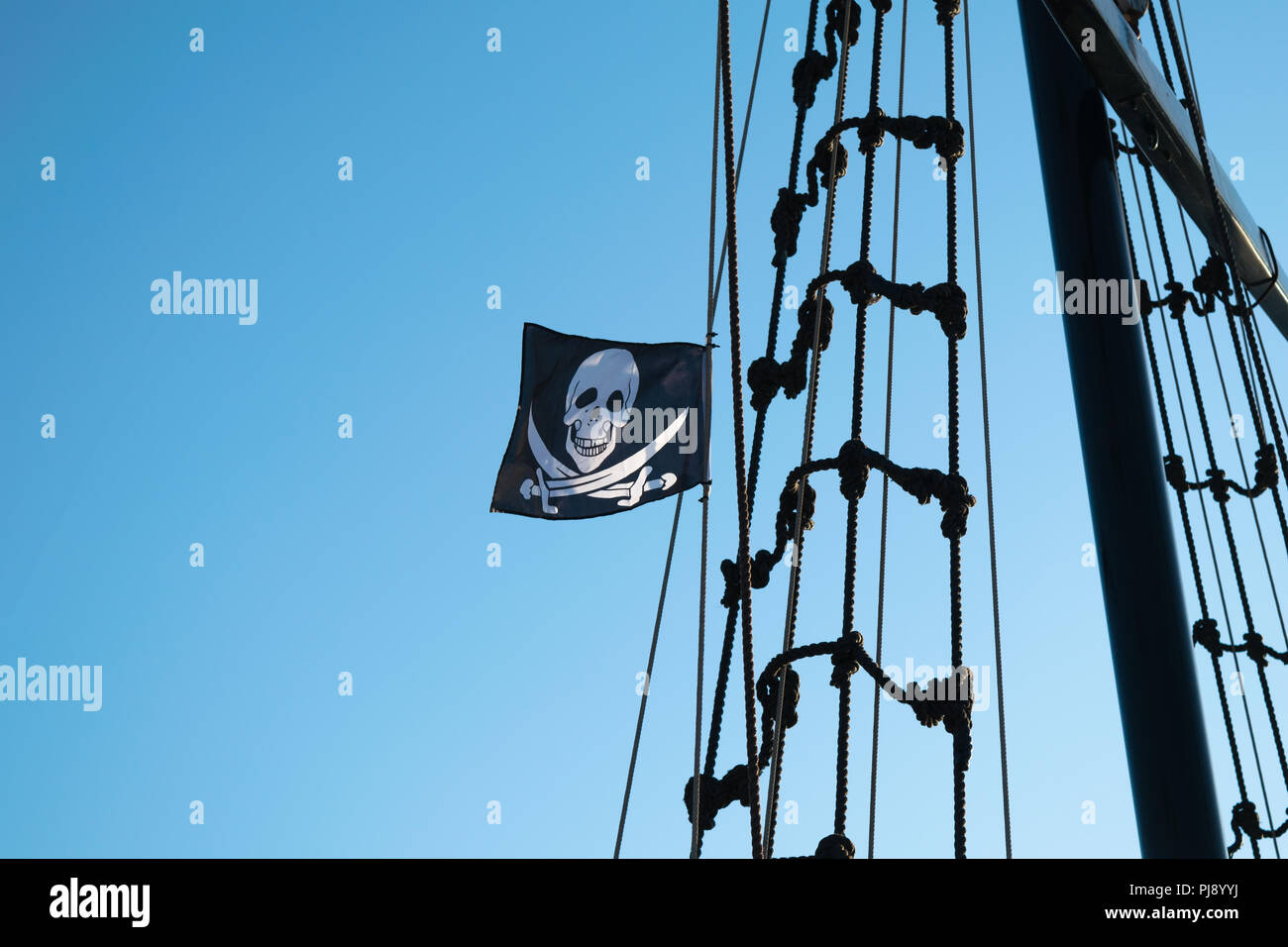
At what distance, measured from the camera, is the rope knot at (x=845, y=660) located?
4.42 meters

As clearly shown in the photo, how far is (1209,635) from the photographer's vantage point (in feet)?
Result: 27.3

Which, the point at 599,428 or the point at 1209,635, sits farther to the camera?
the point at 1209,635

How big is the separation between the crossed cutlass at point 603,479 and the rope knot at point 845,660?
151 cm

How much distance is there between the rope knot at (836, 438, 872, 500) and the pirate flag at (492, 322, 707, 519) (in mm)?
860

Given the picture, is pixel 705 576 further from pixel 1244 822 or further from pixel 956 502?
pixel 1244 822

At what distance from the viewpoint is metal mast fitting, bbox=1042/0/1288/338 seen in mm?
6684

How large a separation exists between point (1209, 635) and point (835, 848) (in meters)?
5.71

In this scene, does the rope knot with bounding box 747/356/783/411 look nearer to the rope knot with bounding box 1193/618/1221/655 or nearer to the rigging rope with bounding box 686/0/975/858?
the rigging rope with bounding box 686/0/975/858

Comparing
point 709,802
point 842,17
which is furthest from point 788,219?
point 709,802

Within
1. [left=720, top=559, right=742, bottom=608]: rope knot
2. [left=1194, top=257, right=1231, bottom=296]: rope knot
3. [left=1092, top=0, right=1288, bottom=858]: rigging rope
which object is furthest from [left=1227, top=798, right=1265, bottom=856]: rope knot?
[left=720, top=559, right=742, bottom=608]: rope knot

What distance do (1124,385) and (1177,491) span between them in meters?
2.25

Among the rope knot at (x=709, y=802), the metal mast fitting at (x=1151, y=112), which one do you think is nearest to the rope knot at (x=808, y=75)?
the metal mast fitting at (x=1151, y=112)

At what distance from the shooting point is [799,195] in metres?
6.05

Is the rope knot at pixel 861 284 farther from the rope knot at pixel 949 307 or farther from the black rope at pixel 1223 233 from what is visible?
the black rope at pixel 1223 233
